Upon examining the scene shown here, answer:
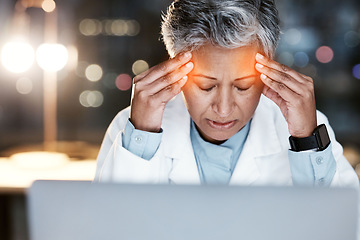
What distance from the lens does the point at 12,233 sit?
3029 millimetres

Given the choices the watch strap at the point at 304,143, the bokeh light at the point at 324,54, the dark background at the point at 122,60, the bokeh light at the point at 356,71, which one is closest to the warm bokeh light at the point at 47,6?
the dark background at the point at 122,60

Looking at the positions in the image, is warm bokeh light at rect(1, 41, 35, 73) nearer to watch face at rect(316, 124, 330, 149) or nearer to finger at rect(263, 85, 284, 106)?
finger at rect(263, 85, 284, 106)

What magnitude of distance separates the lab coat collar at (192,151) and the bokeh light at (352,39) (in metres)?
4.50

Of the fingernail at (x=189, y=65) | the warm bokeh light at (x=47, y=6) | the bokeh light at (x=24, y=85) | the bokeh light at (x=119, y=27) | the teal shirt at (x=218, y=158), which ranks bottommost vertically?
the bokeh light at (x=24, y=85)

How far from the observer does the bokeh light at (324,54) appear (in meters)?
5.81

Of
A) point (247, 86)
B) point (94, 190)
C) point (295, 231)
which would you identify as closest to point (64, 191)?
point (94, 190)

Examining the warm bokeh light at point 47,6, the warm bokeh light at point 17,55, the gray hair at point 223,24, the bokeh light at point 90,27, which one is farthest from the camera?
the bokeh light at point 90,27

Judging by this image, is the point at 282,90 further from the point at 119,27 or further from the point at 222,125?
the point at 119,27

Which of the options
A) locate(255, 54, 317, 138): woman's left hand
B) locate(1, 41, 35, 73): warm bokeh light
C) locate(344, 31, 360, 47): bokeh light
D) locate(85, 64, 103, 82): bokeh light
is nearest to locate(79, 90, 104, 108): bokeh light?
locate(85, 64, 103, 82): bokeh light

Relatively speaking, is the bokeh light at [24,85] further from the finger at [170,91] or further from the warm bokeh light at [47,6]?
the finger at [170,91]

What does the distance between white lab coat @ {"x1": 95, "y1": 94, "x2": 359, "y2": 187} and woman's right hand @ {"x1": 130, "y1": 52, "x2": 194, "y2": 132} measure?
0.08 metres

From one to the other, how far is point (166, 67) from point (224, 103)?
0.69 feet

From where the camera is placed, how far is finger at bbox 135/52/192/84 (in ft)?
4.47

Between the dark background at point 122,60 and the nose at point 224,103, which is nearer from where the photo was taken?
the nose at point 224,103
